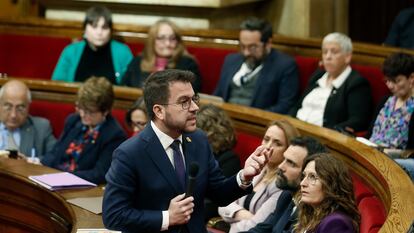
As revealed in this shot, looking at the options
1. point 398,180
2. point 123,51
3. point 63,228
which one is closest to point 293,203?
point 398,180

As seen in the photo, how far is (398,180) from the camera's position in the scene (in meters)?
3.55

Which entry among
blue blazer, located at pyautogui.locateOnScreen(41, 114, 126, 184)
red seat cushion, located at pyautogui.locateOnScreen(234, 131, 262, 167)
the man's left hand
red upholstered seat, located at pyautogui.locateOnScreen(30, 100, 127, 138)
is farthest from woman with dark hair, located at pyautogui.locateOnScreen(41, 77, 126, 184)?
the man's left hand

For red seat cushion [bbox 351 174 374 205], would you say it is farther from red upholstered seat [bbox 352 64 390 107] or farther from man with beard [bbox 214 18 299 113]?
man with beard [bbox 214 18 299 113]

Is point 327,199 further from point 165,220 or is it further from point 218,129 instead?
point 218,129

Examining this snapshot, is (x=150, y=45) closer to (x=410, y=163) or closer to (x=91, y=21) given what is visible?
(x=91, y=21)

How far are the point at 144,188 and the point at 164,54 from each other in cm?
303

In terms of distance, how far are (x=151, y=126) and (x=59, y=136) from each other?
9.00ft

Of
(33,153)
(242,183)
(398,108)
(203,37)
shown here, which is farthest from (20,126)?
(242,183)

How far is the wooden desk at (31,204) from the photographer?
4414mm

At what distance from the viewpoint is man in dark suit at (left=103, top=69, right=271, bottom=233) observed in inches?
133

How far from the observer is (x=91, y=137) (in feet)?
17.8

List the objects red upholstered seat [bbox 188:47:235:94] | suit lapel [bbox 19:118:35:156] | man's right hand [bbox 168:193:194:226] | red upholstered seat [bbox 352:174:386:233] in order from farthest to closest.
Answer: red upholstered seat [bbox 188:47:235:94] < suit lapel [bbox 19:118:35:156] < red upholstered seat [bbox 352:174:386:233] < man's right hand [bbox 168:193:194:226]

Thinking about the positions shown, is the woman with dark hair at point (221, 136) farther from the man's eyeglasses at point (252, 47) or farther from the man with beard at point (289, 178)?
the man's eyeglasses at point (252, 47)

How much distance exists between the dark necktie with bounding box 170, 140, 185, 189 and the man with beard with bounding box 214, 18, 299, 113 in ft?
8.64
